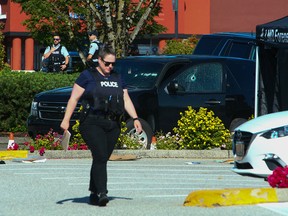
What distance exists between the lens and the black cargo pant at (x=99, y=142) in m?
12.2

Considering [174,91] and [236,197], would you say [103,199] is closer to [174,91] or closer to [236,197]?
[236,197]

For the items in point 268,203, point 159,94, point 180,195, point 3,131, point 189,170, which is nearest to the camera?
point 268,203

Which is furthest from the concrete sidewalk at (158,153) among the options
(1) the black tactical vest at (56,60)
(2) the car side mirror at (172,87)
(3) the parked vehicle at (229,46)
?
(1) the black tactical vest at (56,60)

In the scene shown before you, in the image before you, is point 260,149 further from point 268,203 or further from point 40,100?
point 40,100

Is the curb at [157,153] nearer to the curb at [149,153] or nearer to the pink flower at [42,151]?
the curb at [149,153]

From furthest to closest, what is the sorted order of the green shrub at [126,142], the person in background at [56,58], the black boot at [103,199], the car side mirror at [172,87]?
the person in background at [56,58] → the car side mirror at [172,87] → the green shrub at [126,142] → the black boot at [103,199]

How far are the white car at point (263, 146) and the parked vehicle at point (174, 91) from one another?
6.00m

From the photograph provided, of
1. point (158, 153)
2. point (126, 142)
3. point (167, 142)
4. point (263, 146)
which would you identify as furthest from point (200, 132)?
point (263, 146)

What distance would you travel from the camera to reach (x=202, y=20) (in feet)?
202

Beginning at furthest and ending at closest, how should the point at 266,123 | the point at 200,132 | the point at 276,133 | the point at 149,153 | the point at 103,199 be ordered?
the point at 200,132 < the point at 149,153 < the point at 266,123 < the point at 276,133 < the point at 103,199

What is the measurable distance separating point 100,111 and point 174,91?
8.40 metres

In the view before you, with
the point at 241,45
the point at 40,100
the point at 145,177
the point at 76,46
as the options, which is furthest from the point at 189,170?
the point at 76,46

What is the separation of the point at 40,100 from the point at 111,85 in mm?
8776

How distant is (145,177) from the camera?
629 inches
